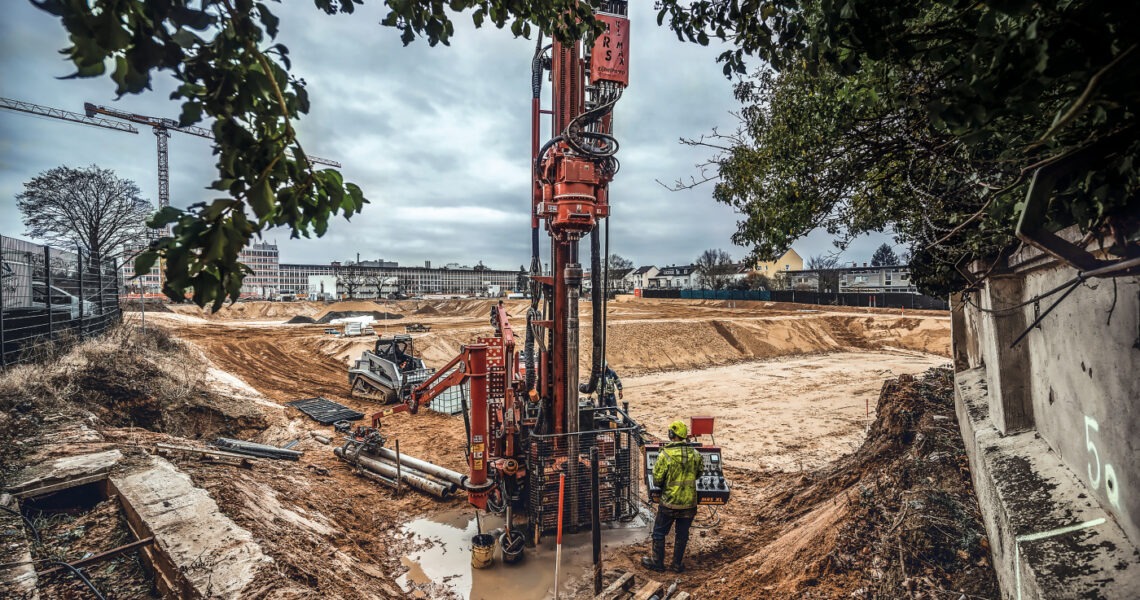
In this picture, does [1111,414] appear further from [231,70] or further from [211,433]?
[211,433]

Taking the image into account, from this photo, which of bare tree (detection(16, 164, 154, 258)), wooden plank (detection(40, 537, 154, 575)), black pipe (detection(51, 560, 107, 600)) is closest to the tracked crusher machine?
wooden plank (detection(40, 537, 154, 575))

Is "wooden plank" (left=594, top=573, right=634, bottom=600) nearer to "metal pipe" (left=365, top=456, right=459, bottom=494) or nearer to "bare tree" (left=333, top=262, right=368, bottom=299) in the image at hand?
"metal pipe" (left=365, top=456, right=459, bottom=494)

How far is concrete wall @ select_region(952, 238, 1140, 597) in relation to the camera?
2607 mm

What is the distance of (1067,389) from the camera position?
3.52 metres

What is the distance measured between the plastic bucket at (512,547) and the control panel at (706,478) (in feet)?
6.35

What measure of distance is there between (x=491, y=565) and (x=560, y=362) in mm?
2872

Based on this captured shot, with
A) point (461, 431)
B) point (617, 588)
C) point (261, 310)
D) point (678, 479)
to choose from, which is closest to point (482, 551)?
Answer: point (617, 588)

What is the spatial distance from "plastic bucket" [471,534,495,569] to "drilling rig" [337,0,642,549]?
21cm

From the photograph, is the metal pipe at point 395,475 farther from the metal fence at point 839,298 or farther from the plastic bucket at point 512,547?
the metal fence at point 839,298

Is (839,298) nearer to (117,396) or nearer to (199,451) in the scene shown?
(199,451)

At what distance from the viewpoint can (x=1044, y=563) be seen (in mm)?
2744

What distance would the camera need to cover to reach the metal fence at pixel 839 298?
123 ft

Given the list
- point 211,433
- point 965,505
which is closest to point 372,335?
point 211,433

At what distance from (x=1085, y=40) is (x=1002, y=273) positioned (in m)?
4.04
